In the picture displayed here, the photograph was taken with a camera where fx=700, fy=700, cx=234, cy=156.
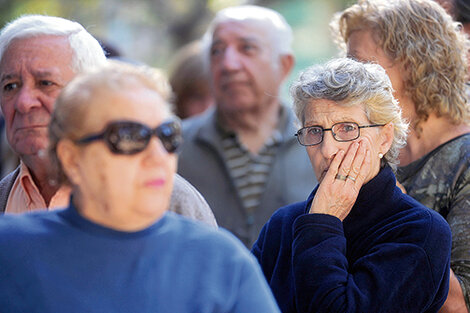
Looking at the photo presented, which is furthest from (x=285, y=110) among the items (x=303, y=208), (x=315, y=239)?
(x=315, y=239)

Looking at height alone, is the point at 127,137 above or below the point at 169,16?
above

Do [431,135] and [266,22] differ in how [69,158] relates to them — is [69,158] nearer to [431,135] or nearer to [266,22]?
[431,135]

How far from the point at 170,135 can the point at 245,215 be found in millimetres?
3084

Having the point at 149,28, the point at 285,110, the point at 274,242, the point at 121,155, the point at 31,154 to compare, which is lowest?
the point at 149,28

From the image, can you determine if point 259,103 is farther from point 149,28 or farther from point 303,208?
point 149,28

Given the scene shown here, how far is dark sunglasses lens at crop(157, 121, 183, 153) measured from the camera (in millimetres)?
1958

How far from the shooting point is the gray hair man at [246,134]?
5094mm

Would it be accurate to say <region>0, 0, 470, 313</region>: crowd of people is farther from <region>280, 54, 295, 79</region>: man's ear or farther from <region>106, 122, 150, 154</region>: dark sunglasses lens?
<region>280, 54, 295, 79</region>: man's ear

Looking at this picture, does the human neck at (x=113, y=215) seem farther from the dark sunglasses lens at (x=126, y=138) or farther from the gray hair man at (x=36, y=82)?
the gray hair man at (x=36, y=82)

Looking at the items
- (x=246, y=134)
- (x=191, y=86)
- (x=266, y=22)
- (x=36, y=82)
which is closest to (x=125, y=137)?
(x=36, y=82)

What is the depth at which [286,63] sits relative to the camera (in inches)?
232

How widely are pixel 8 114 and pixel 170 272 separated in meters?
1.50

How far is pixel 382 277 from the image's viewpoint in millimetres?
2582

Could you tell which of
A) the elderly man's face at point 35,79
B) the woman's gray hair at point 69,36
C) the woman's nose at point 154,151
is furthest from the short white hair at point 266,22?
the woman's nose at point 154,151
